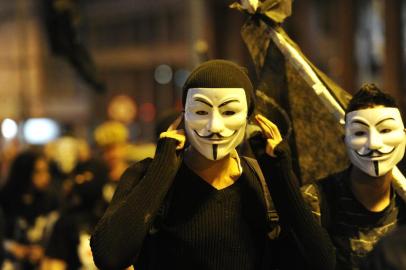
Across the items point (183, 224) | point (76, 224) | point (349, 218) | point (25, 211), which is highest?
point (183, 224)

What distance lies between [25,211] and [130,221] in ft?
15.2

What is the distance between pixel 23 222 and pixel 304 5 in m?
18.2

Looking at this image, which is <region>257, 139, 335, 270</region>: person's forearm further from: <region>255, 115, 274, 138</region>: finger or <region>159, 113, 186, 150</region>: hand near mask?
<region>159, 113, 186, 150</region>: hand near mask

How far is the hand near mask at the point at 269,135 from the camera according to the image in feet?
11.3

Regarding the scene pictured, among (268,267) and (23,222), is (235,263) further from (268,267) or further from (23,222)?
(23,222)

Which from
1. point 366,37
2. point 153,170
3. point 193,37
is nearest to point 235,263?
point 153,170

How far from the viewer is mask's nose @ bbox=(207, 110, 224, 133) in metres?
3.47

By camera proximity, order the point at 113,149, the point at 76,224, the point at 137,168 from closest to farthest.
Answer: the point at 137,168
the point at 76,224
the point at 113,149

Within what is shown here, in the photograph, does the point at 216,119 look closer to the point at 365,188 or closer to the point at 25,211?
the point at 365,188

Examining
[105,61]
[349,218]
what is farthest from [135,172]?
[105,61]

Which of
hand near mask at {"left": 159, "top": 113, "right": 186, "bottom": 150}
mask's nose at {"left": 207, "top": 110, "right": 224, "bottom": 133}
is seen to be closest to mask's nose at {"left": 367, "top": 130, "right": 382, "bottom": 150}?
mask's nose at {"left": 207, "top": 110, "right": 224, "bottom": 133}

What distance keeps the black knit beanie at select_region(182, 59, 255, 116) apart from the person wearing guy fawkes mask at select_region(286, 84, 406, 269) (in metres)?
0.50

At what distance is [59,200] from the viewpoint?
25.3 feet

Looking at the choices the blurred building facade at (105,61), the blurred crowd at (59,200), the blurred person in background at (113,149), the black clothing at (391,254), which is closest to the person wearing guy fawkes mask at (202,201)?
the black clothing at (391,254)
